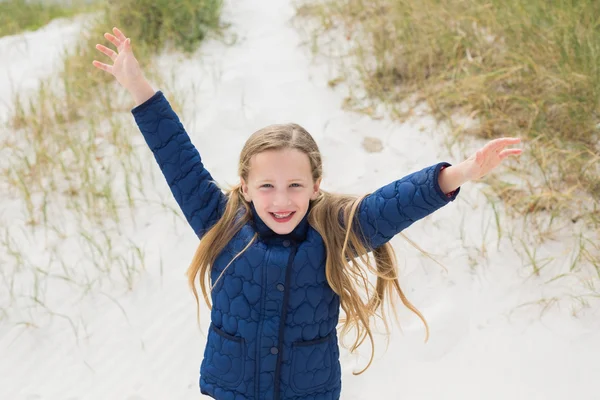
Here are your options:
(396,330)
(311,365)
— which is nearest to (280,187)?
(311,365)

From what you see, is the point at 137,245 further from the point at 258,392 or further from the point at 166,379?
the point at 258,392

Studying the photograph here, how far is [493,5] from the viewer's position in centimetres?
387

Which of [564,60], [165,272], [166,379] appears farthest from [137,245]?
[564,60]

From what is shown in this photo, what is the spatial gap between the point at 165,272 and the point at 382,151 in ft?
4.02

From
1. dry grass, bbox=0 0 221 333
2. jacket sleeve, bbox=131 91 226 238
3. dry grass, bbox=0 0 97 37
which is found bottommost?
jacket sleeve, bbox=131 91 226 238

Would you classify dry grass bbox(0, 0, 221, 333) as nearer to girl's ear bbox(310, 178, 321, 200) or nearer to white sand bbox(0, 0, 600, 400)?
white sand bbox(0, 0, 600, 400)

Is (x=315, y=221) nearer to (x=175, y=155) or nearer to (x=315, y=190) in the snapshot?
(x=315, y=190)

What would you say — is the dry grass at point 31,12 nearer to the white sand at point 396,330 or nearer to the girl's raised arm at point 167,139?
the white sand at point 396,330

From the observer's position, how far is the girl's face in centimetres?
182

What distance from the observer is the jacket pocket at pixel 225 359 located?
1.88m

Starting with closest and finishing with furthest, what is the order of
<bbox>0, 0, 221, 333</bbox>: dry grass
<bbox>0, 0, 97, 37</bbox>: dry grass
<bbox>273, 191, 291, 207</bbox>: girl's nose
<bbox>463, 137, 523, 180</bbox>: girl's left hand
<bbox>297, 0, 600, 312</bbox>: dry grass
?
<bbox>463, 137, 523, 180</bbox>: girl's left hand, <bbox>273, 191, 291, 207</bbox>: girl's nose, <bbox>297, 0, 600, 312</bbox>: dry grass, <bbox>0, 0, 221, 333</bbox>: dry grass, <bbox>0, 0, 97, 37</bbox>: dry grass

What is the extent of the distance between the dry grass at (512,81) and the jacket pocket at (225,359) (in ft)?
4.82

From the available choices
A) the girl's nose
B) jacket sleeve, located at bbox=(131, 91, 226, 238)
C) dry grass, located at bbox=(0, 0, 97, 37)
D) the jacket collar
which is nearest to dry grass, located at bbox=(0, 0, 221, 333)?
dry grass, located at bbox=(0, 0, 97, 37)

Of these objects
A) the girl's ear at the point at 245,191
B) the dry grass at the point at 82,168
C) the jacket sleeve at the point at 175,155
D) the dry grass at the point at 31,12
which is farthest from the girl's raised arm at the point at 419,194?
the dry grass at the point at 31,12
